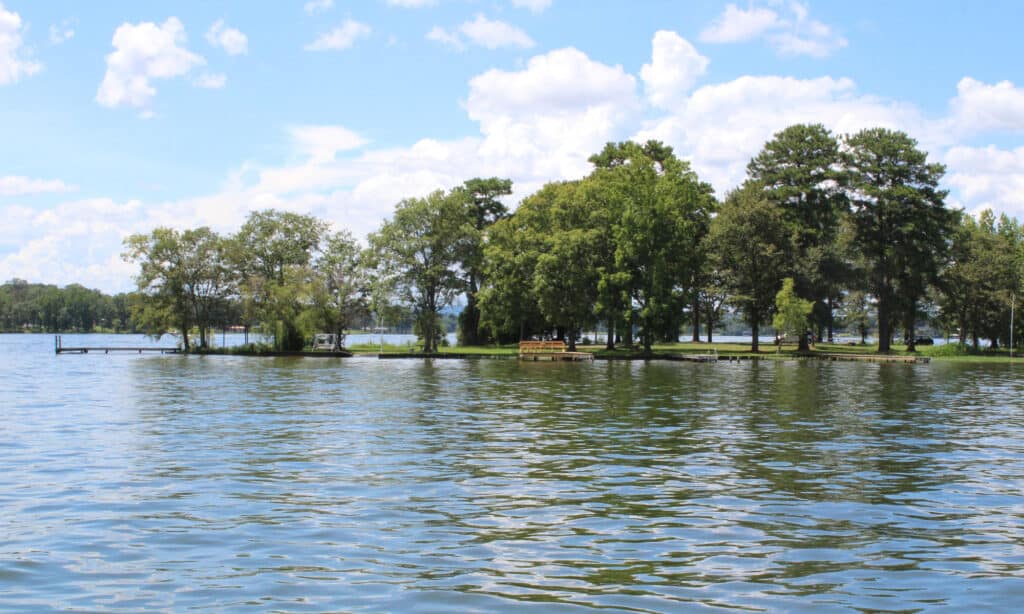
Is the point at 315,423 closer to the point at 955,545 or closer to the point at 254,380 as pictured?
the point at 955,545

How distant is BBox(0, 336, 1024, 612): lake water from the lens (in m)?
9.65

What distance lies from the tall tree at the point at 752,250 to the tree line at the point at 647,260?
179 mm

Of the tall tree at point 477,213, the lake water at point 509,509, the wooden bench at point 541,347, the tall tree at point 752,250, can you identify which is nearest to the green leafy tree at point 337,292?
the tall tree at point 477,213

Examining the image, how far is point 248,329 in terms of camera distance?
9612 cm

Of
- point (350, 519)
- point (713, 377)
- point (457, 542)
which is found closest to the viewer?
point (457, 542)

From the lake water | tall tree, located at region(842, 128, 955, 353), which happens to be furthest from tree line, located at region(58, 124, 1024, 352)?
the lake water

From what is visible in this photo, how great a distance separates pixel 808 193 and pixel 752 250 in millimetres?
9075

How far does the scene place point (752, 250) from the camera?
273 feet

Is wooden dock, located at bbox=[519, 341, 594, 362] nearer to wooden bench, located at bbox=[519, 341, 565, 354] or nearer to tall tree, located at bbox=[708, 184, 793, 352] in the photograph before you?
wooden bench, located at bbox=[519, 341, 565, 354]

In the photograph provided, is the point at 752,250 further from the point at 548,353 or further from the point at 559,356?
the point at 548,353

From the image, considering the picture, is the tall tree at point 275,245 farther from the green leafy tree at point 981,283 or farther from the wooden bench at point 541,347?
the green leafy tree at point 981,283

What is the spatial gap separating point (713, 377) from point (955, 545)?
1605 inches

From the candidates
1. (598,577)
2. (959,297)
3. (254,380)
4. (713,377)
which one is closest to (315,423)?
(598,577)

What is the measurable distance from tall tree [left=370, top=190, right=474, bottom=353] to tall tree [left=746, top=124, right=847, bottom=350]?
32.6 metres
